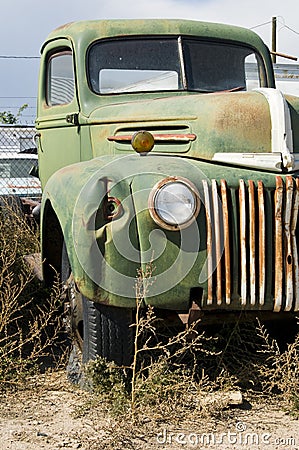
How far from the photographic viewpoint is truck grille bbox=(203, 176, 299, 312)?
3707 mm

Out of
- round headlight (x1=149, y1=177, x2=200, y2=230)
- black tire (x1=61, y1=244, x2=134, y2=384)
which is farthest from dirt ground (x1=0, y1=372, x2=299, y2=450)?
round headlight (x1=149, y1=177, x2=200, y2=230)

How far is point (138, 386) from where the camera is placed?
12.4 ft

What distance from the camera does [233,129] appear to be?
166 inches

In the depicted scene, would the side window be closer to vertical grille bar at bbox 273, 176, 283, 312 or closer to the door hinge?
the door hinge

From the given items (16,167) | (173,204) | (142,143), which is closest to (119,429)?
(173,204)

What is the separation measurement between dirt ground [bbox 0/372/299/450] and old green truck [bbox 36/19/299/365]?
0.33 metres

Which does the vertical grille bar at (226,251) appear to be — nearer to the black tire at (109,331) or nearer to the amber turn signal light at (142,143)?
the black tire at (109,331)

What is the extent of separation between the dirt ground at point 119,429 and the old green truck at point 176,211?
12.9 inches

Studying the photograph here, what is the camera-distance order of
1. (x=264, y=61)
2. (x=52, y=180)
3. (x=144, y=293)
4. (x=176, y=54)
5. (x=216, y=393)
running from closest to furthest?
(x=144, y=293) → (x=216, y=393) → (x=52, y=180) → (x=176, y=54) → (x=264, y=61)

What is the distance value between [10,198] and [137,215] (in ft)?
14.1

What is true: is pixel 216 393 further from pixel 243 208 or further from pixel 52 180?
pixel 52 180

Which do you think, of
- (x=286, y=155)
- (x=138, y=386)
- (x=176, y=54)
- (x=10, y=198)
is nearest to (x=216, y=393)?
(x=138, y=386)

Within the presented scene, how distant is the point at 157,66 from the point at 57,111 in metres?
0.84

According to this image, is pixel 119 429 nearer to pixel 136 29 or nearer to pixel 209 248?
pixel 209 248
